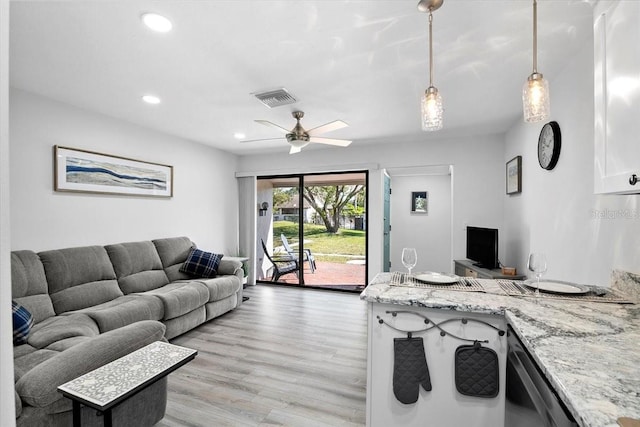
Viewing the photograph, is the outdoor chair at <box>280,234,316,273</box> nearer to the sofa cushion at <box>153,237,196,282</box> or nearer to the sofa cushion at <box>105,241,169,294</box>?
the sofa cushion at <box>153,237,196,282</box>

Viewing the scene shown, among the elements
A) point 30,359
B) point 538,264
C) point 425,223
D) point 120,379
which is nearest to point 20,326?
point 30,359

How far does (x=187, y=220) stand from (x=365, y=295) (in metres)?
3.89

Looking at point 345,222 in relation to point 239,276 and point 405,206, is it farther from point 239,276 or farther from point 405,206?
point 239,276

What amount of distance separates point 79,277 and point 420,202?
5.57 metres

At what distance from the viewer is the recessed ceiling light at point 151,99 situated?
117 inches

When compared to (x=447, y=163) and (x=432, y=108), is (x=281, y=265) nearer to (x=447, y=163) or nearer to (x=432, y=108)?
(x=447, y=163)

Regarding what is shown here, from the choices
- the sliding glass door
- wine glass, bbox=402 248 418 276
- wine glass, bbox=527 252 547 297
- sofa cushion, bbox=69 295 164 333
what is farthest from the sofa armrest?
the sliding glass door

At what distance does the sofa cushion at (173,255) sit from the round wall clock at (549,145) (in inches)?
166

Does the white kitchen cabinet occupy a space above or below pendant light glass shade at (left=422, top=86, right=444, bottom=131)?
below

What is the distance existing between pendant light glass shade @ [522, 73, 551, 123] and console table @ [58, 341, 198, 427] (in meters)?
1.97

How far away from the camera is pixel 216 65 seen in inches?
92.1

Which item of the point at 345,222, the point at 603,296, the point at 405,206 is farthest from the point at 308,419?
the point at 405,206

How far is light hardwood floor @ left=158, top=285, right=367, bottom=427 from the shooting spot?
6.61 ft

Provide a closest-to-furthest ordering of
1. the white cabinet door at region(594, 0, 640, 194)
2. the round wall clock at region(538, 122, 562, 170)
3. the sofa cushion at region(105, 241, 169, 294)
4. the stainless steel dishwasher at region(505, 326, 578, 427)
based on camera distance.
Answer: the stainless steel dishwasher at region(505, 326, 578, 427), the white cabinet door at region(594, 0, 640, 194), the round wall clock at region(538, 122, 562, 170), the sofa cushion at region(105, 241, 169, 294)
